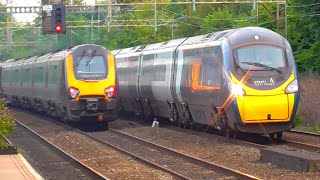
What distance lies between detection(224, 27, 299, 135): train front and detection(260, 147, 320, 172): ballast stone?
305cm

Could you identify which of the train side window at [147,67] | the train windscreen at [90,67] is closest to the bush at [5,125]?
the train windscreen at [90,67]

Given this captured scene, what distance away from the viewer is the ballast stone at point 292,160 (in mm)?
14333

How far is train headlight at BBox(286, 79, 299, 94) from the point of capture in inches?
770

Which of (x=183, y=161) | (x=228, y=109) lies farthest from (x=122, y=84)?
(x=183, y=161)

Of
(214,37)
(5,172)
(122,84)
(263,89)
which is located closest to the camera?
(5,172)

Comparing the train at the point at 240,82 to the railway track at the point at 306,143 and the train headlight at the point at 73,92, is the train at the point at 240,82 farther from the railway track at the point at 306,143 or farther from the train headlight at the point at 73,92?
the train headlight at the point at 73,92

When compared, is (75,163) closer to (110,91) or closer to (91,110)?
(91,110)

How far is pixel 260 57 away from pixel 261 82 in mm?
822

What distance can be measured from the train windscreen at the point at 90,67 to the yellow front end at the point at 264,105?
8.28 metres

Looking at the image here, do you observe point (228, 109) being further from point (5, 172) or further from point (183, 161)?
point (5, 172)

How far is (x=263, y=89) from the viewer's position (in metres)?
19.3

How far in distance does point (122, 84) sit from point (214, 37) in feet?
42.6

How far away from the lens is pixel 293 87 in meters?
19.6

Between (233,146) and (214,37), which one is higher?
(214,37)
